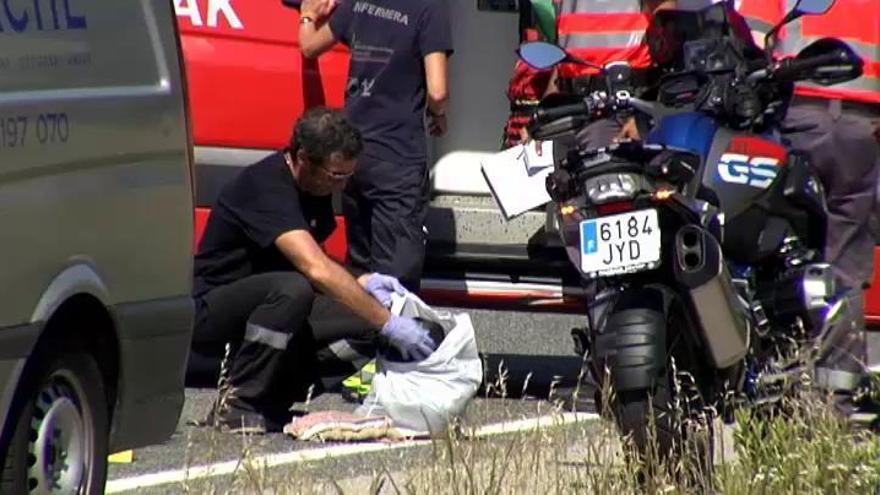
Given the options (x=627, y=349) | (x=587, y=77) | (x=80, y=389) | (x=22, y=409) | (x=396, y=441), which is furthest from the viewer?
(x=587, y=77)

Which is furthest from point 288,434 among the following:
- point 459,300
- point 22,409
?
point 22,409

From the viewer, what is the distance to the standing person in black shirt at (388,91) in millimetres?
9227

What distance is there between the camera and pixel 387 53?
928 centimetres

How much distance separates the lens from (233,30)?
9.27 m

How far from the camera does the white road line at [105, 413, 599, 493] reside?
6.47 metres

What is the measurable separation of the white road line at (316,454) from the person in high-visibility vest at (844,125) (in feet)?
4.12

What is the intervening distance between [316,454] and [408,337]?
61 centimetres

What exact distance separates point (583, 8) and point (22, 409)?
3904 millimetres

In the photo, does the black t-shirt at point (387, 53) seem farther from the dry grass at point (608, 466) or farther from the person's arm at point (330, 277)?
the dry grass at point (608, 466)

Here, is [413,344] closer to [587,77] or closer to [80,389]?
[587,77]

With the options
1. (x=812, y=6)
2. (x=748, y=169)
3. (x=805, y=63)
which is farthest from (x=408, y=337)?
(x=812, y=6)

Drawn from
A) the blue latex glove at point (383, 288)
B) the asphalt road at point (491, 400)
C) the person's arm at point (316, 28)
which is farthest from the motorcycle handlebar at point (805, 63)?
the person's arm at point (316, 28)

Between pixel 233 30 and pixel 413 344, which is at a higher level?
pixel 233 30

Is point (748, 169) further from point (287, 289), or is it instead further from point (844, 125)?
point (287, 289)
